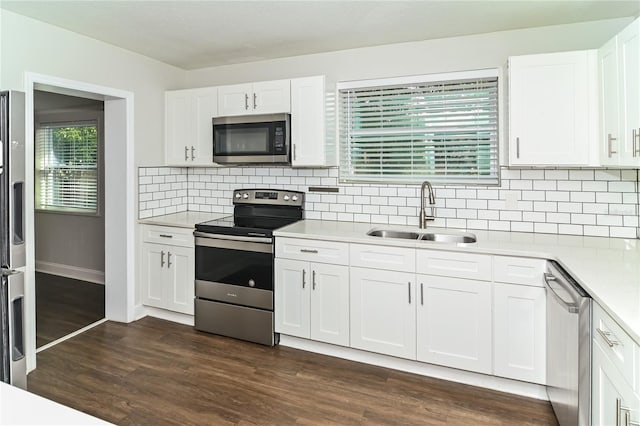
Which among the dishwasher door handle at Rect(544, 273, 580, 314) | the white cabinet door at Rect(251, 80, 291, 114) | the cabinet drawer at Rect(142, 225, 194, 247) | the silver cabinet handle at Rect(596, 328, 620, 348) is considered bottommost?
the silver cabinet handle at Rect(596, 328, 620, 348)

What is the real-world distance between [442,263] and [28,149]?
9.46ft

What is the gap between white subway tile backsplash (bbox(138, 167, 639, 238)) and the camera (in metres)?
2.73

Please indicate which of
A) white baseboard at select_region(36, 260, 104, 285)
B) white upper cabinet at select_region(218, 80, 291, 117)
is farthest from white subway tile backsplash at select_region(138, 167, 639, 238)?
white baseboard at select_region(36, 260, 104, 285)

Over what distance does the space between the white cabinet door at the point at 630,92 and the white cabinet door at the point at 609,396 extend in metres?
1.06

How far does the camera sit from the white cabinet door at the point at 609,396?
1.32 metres

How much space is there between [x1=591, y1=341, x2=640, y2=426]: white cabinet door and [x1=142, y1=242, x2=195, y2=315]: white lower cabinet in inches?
112

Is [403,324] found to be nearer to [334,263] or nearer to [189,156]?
[334,263]

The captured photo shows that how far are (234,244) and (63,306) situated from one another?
7.07ft

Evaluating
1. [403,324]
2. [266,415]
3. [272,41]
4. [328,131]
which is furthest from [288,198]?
[266,415]

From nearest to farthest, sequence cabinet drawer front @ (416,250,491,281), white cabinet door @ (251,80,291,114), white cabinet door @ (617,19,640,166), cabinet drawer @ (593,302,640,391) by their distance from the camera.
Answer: cabinet drawer @ (593,302,640,391)
white cabinet door @ (617,19,640,166)
cabinet drawer front @ (416,250,491,281)
white cabinet door @ (251,80,291,114)

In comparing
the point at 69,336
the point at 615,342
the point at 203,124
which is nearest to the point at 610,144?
the point at 615,342

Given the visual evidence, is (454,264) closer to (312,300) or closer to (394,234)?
(394,234)

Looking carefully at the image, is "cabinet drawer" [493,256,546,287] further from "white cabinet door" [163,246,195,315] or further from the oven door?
"white cabinet door" [163,246,195,315]

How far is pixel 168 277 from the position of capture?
3574 mm
